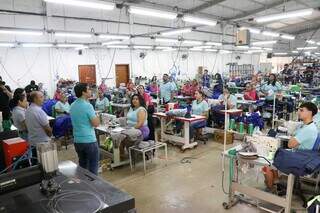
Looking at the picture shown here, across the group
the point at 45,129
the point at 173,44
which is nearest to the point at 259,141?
the point at 45,129

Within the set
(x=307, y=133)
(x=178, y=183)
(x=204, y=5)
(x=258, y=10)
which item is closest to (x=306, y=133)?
(x=307, y=133)

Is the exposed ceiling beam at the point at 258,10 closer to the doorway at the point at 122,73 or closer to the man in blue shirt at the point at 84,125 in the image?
the doorway at the point at 122,73

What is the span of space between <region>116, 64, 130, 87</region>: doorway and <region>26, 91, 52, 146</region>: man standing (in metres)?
10.7

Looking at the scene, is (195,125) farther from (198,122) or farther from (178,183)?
(178,183)

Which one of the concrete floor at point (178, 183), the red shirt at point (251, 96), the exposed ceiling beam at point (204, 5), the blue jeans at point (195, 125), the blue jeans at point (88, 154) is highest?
the exposed ceiling beam at point (204, 5)

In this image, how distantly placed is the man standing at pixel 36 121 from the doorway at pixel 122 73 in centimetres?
1074

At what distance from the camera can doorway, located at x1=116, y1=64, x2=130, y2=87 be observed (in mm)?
14375

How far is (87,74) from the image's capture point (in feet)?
43.5

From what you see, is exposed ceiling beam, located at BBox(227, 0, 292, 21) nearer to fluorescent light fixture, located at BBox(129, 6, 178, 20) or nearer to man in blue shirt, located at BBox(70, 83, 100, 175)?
fluorescent light fixture, located at BBox(129, 6, 178, 20)

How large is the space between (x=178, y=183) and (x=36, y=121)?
2.25 meters

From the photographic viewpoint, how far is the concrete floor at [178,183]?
3471mm

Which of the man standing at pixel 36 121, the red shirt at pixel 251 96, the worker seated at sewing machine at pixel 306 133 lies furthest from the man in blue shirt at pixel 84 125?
the red shirt at pixel 251 96

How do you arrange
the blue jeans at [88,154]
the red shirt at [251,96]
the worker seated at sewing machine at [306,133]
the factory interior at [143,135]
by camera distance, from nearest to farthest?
the factory interior at [143,135] < the worker seated at sewing machine at [306,133] < the blue jeans at [88,154] < the red shirt at [251,96]

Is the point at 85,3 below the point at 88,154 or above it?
above
